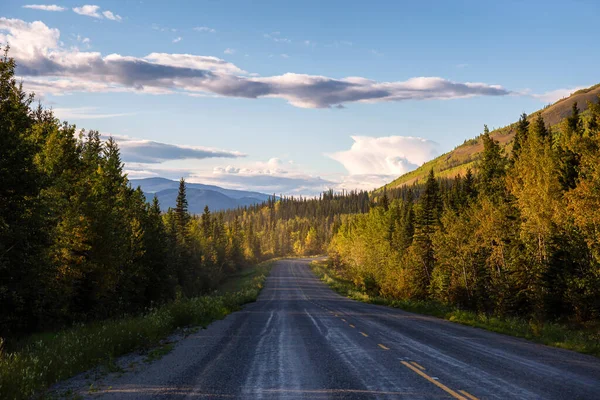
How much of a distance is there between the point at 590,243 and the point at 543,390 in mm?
17006

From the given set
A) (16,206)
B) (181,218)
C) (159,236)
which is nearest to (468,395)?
(16,206)

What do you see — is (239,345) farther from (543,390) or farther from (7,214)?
(7,214)

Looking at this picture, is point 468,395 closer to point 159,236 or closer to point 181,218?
point 159,236

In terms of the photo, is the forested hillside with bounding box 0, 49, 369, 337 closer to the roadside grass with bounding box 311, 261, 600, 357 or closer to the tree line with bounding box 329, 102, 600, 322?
the roadside grass with bounding box 311, 261, 600, 357

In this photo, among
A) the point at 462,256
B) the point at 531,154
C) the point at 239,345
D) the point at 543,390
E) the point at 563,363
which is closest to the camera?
the point at 543,390

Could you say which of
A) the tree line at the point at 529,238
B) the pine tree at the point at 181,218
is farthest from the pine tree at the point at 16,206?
the pine tree at the point at 181,218

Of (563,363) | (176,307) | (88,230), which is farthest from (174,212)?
(563,363)

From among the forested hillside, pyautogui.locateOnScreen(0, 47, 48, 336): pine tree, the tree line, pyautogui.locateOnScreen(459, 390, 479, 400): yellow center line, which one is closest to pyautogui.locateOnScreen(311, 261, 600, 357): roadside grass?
the tree line

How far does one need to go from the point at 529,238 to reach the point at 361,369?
2316 centimetres

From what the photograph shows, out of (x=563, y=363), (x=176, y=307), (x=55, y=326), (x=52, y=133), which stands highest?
(x=52, y=133)

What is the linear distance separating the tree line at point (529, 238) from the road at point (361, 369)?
9622 mm

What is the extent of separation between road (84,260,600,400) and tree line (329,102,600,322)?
31.6 feet

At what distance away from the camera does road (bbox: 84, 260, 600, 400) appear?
8.42m

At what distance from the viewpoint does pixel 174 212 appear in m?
82.8
